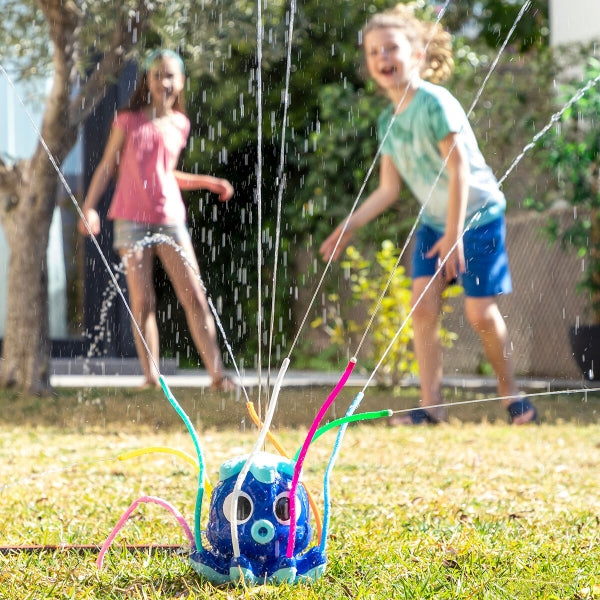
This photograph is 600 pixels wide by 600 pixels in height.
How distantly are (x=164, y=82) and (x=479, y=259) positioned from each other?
258 cm

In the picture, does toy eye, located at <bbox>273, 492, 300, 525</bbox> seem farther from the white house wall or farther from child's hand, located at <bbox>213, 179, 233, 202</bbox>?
the white house wall

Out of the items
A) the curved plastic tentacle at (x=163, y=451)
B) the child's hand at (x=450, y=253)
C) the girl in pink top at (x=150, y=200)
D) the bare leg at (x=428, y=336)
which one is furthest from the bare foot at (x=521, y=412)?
the curved plastic tentacle at (x=163, y=451)

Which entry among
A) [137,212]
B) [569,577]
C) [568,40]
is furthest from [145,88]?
[569,577]

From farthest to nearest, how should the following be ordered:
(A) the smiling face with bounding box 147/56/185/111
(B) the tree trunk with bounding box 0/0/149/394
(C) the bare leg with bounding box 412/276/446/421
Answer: (A) the smiling face with bounding box 147/56/185/111 → (B) the tree trunk with bounding box 0/0/149/394 → (C) the bare leg with bounding box 412/276/446/421

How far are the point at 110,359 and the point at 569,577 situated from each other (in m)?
5.78

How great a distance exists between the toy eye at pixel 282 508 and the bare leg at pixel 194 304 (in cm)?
292

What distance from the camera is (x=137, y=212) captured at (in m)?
4.60

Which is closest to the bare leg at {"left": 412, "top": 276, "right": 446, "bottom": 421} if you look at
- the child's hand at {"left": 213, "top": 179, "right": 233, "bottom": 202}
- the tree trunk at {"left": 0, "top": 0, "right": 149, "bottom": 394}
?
the child's hand at {"left": 213, "top": 179, "right": 233, "bottom": 202}

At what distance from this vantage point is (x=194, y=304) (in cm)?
504

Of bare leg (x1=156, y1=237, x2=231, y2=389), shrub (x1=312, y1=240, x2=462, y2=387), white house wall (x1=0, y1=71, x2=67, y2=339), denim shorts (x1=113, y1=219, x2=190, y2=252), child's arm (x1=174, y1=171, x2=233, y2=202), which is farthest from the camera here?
white house wall (x1=0, y1=71, x2=67, y2=339)

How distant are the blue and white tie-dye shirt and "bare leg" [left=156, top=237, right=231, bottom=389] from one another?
3.98 ft

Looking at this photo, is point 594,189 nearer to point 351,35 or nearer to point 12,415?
point 351,35

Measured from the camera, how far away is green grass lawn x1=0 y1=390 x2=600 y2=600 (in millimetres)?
1424

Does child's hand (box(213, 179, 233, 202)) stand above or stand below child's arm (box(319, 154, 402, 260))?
above
